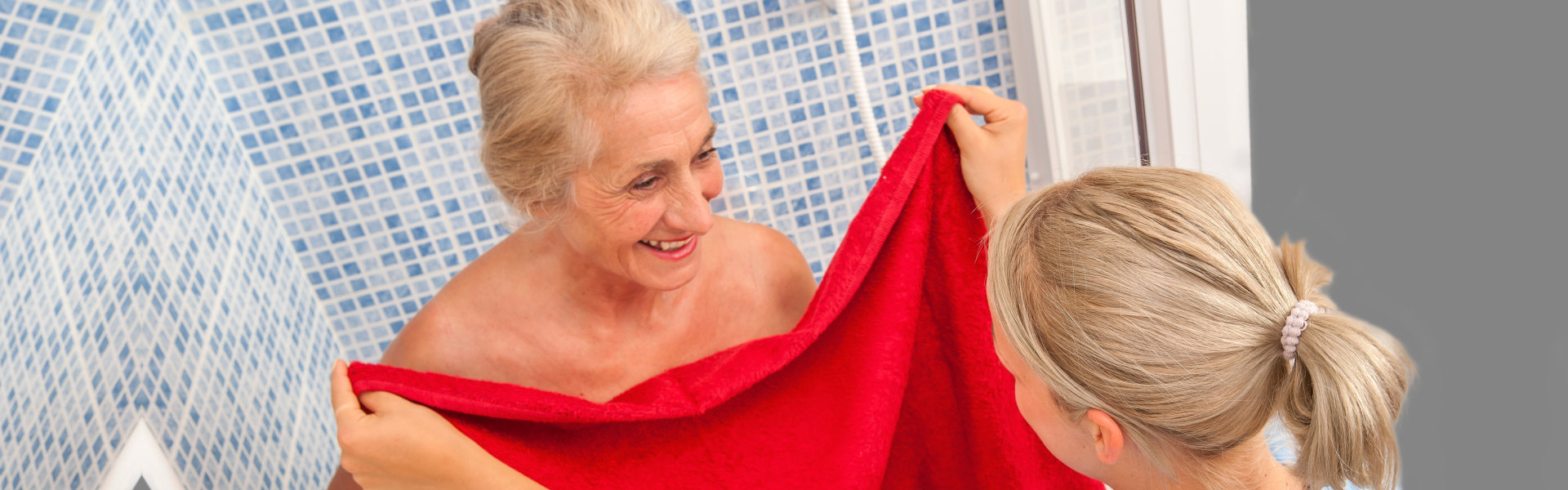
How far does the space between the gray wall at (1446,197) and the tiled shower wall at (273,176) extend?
81 centimetres

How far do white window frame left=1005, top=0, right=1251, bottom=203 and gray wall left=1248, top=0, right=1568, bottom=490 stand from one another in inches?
1.7

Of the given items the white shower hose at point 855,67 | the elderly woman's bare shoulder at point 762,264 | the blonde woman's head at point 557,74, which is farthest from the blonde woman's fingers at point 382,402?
the white shower hose at point 855,67

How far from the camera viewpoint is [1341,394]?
2.59 feet

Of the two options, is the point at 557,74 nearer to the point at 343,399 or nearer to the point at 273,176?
the point at 343,399

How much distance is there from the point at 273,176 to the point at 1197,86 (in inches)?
63.2

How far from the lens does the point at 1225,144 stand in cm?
129

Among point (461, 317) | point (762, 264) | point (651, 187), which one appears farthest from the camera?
point (762, 264)

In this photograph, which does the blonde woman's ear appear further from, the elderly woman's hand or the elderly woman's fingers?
the elderly woman's hand

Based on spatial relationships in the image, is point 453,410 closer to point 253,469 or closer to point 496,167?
point 496,167

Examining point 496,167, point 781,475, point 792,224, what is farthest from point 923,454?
point 792,224

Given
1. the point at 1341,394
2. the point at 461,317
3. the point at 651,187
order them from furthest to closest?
the point at 461,317 < the point at 651,187 < the point at 1341,394

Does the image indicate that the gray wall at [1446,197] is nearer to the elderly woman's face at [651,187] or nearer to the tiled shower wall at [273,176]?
the elderly woman's face at [651,187]

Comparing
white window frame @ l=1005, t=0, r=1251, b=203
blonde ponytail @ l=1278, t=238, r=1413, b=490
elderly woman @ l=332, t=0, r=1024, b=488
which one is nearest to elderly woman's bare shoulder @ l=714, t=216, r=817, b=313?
elderly woman @ l=332, t=0, r=1024, b=488

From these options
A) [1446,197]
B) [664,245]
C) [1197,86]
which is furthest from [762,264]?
[1446,197]
